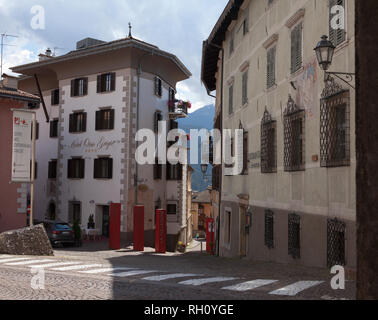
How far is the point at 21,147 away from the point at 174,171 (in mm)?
18225

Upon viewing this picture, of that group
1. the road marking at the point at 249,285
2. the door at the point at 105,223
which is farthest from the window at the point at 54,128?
the road marking at the point at 249,285

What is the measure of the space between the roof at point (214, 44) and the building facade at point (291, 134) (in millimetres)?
140

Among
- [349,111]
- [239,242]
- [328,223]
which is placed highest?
[349,111]

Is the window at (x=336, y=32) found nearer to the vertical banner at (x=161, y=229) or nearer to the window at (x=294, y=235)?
the window at (x=294, y=235)

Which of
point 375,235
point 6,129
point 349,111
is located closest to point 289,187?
point 349,111

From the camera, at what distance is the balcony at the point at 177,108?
37.6m

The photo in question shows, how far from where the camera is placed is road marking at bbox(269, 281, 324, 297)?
953cm

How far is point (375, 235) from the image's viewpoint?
6.16 meters

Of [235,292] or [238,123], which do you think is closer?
[235,292]

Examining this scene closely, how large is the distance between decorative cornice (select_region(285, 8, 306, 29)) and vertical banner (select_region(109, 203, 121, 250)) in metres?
12.6

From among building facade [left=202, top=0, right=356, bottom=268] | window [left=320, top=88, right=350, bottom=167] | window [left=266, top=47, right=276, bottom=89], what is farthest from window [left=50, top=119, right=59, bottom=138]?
window [left=320, top=88, right=350, bottom=167]

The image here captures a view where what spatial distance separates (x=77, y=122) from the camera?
35.8 m

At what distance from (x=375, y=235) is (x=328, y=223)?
7.10 meters

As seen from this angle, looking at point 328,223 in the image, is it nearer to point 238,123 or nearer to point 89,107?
point 238,123
